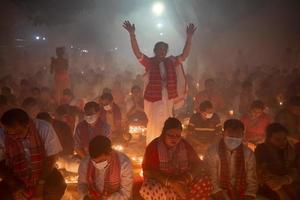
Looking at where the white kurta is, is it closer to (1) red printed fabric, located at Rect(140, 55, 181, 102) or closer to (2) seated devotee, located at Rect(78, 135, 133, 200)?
(1) red printed fabric, located at Rect(140, 55, 181, 102)

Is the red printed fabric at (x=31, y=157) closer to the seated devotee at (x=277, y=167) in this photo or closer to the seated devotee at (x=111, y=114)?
the seated devotee at (x=277, y=167)

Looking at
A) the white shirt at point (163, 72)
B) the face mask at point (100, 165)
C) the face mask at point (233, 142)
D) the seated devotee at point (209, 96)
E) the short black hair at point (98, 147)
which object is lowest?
the face mask at point (100, 165)

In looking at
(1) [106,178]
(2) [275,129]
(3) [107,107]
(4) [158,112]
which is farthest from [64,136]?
(2) [275,129]

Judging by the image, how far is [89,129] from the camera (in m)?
6.18

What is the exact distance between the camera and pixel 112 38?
48.6 metres

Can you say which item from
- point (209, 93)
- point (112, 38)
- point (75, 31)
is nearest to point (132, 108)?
point (209, 93)

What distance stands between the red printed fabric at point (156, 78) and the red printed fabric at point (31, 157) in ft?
9.46

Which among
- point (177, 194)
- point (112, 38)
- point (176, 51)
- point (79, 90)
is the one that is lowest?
point (177, 194)

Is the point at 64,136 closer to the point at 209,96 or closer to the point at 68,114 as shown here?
the point at 68,114

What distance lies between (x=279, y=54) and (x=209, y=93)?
9646 mm

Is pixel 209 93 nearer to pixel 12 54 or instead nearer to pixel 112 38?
pixel 12 54

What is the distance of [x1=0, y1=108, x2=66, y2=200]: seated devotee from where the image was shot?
163 inches

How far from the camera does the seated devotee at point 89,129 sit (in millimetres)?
6137

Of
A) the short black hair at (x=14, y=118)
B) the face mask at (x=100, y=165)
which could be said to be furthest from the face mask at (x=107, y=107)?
the short black hair at (x=14, y=118)
